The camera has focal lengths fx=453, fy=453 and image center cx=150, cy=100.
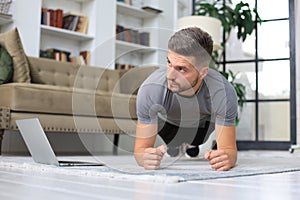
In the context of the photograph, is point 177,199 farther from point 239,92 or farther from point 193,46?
point 239,92

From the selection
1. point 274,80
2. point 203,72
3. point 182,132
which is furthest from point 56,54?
point 203,72

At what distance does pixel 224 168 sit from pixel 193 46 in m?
0.40

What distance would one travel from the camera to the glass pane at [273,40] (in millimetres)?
4715

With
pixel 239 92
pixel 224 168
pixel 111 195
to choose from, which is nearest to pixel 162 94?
pixel 224 168

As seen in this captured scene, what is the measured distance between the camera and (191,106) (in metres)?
1.62

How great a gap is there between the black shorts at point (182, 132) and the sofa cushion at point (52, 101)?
411mm

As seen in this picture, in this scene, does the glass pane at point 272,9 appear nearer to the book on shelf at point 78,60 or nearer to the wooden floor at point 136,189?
the book on shelf at point 78,60

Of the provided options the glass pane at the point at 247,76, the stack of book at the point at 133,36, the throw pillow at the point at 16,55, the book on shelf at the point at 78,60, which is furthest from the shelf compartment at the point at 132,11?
the throw pillow at the point at 16,55

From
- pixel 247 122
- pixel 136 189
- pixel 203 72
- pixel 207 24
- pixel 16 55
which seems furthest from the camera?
pixel 247 122

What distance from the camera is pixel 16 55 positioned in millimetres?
2883

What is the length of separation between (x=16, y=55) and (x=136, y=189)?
2166mm

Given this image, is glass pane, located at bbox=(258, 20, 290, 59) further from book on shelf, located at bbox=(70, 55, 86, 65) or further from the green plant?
book on shelf, located at bbox=(70, 55, 86, 65)

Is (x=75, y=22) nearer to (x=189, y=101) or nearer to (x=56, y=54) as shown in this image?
(x=56, y=54)

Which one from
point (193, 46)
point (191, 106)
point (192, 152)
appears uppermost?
point (193, 46)
